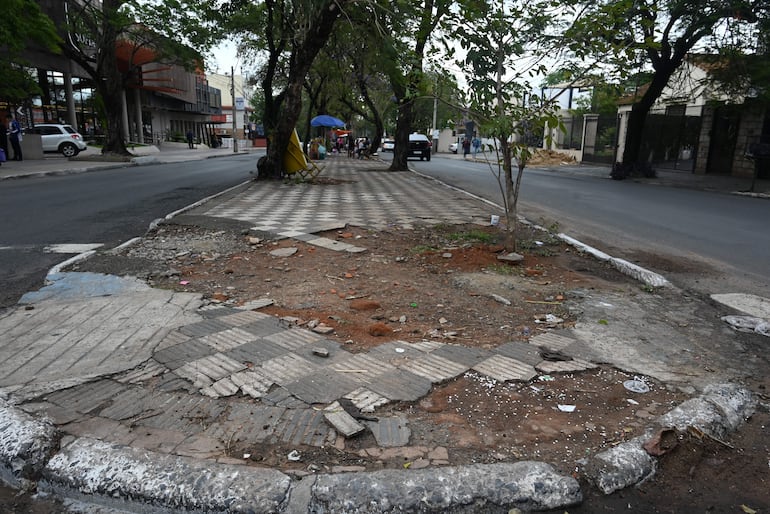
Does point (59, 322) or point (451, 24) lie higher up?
point (451, 24)

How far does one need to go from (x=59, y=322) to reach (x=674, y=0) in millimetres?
18869

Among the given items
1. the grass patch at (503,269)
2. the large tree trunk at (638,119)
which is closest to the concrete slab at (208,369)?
the grass patch at (503,269)

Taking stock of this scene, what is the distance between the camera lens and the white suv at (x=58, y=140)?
1067 inches

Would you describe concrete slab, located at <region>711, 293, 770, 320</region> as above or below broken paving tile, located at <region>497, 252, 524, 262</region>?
below

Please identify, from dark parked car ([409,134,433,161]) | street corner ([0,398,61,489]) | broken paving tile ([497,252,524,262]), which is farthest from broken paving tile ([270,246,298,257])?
dark parked car ([409,134,433,161])

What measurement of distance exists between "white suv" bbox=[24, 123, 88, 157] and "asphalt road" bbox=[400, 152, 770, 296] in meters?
21.8

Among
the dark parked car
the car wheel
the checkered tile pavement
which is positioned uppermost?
the dark parked car

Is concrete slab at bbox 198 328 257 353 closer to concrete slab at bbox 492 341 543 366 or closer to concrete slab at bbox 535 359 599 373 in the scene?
concrete slab at bbox 492 341 543 366

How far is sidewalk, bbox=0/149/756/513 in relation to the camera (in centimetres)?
217

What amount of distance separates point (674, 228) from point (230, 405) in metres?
8.84

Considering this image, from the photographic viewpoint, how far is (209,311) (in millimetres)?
4242

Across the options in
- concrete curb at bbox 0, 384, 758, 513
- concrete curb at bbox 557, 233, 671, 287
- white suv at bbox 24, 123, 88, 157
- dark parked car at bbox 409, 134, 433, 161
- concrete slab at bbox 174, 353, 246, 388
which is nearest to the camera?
concrete curb at bbox 0, 384, 758, 513

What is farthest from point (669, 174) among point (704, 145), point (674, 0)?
point (674, 0)

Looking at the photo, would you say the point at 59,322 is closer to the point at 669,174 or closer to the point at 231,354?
the point at 231,354
